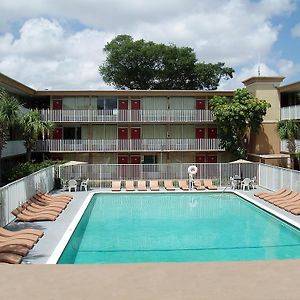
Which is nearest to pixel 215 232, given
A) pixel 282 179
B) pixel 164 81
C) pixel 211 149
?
pixel 282 179

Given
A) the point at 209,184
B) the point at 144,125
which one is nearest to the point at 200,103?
the point at 144,125

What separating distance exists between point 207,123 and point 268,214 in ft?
61.9

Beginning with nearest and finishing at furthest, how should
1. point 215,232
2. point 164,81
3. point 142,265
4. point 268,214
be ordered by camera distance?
point 142,265 → point 215,232 → point 268,214 → point 164,81

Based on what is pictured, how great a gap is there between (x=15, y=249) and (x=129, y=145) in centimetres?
2477

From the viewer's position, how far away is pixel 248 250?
46.6 ft

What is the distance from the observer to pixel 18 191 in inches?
721

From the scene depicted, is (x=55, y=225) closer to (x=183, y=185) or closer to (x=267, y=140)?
(x=183, y=185)

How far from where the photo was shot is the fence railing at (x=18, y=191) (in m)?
16.0

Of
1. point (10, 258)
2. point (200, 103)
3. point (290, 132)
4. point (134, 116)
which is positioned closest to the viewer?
point (10, 258)

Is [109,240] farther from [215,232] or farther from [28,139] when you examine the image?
[28,139]

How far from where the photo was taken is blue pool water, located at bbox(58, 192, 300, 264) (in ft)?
44.7

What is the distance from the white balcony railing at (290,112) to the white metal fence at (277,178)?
210 inches

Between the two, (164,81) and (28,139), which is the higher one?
(164,81)

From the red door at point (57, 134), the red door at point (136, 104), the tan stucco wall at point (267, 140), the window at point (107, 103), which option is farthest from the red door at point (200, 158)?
the red door at point (57, 134)
